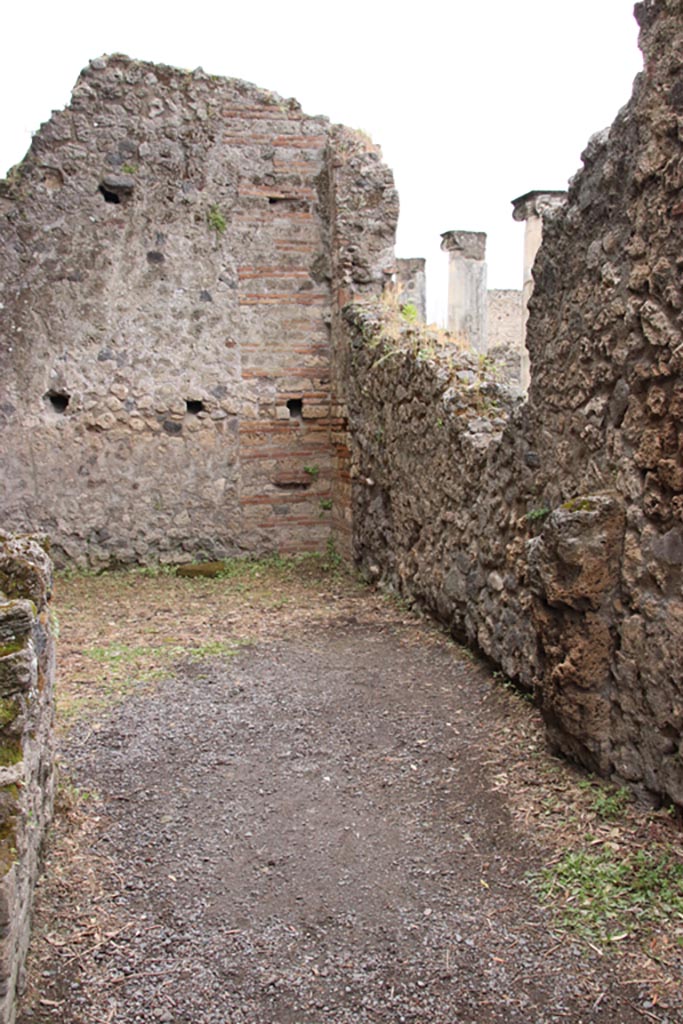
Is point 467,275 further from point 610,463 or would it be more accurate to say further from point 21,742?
point 21,742

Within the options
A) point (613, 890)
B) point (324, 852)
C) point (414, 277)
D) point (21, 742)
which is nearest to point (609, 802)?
point (613, 890)

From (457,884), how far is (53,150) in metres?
6.95

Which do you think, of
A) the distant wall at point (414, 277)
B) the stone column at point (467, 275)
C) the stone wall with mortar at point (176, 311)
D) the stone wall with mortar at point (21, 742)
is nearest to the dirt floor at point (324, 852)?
the stone wall with mortar at point (21, 742)

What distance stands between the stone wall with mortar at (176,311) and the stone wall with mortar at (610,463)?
12.2 ft

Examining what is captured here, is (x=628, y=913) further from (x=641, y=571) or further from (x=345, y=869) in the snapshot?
(x=641, y=571)

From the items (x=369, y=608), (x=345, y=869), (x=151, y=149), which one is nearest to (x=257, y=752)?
(x=345, y=869)

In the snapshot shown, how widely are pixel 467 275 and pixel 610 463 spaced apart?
46.1ft

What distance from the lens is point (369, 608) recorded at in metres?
6.50

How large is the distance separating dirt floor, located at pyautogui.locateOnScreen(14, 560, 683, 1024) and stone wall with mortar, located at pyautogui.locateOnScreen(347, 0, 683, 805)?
301mm

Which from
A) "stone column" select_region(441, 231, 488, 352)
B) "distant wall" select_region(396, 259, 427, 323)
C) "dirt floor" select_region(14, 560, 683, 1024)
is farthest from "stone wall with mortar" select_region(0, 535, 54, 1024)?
"distant wall" select_region(396, 259, 427, 323)

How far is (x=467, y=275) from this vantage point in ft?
54.9

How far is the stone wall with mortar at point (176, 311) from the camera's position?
754 cm

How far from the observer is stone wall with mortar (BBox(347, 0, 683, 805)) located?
9.98 feet

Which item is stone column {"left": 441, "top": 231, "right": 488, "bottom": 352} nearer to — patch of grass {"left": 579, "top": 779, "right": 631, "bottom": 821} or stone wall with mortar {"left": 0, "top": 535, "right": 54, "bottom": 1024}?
patch of grass {"left": 579, "top": 779, "right": 631, "bottom": 821}
